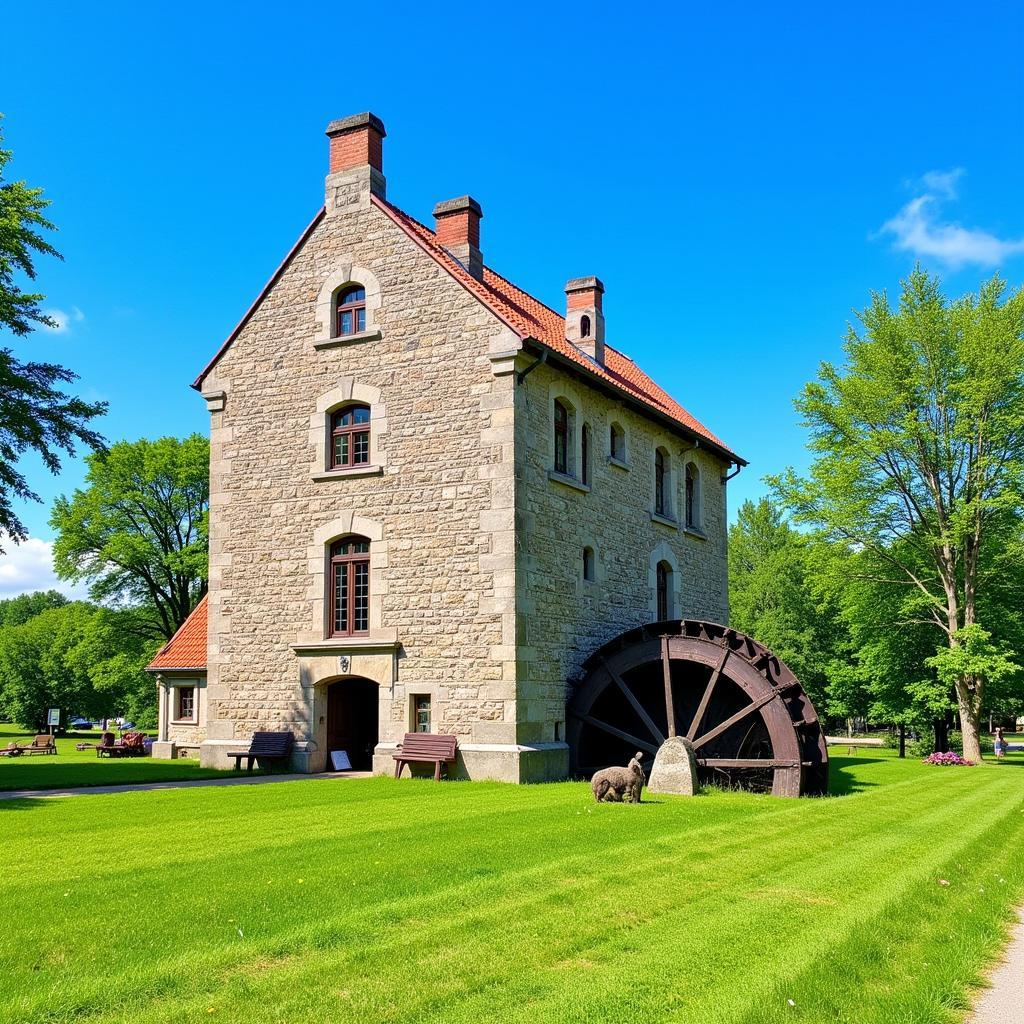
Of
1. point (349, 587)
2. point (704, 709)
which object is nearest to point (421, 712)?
point (349, 587)

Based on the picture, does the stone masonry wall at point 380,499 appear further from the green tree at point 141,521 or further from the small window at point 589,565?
the green tree at point 141,521

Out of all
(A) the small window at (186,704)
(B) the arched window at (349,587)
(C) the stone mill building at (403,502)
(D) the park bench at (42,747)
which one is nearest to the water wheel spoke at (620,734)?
(C) the stone mill building at (403,502)

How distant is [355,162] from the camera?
792 inches

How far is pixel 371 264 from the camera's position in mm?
19594

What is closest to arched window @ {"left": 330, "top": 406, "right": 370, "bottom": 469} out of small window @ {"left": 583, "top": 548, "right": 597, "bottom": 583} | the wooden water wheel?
small window @ {"left": 583, "top": 548, "right": 597, "bottom": 583}

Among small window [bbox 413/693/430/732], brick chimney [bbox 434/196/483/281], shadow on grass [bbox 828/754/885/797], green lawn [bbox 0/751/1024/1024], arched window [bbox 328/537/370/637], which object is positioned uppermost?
brick chimney [bbox 434/196/483/281]

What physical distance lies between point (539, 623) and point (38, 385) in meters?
11.1

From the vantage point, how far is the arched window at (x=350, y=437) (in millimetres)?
19406

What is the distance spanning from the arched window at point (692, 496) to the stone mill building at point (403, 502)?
3.45 metres

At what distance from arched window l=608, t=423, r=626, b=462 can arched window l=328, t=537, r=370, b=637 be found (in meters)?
5.81

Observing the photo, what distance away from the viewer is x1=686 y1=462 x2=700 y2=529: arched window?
25359 millimetres

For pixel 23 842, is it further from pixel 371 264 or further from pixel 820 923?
pixel 371 264

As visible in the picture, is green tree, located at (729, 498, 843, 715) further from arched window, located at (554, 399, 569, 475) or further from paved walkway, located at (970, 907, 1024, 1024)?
paved walkway, located at (970, 907, 1024, 1024)

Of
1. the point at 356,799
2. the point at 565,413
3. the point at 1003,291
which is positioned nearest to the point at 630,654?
the point at 565,413
